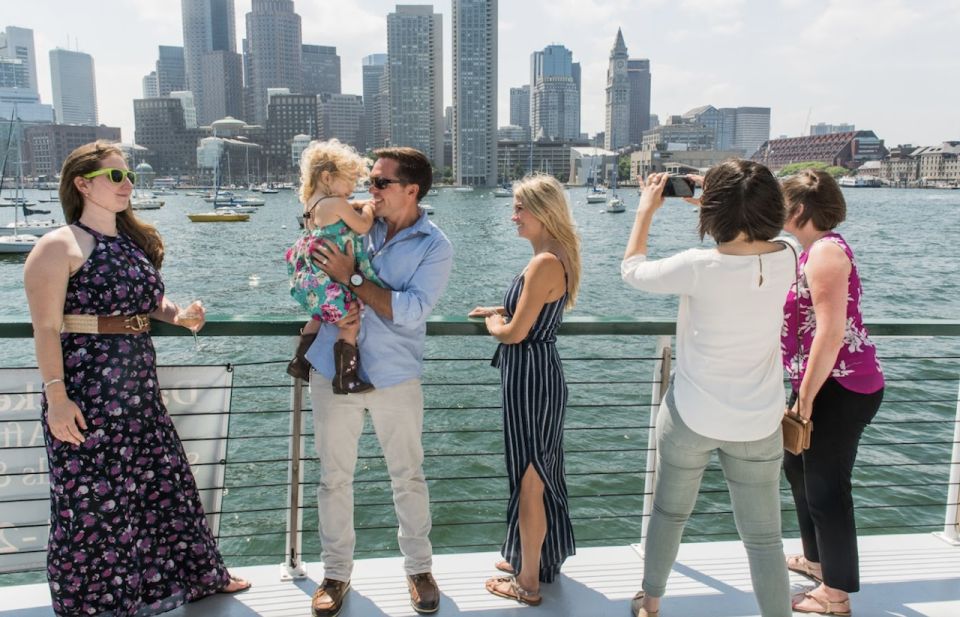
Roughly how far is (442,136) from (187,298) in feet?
460

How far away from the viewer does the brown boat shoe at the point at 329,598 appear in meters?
2.48

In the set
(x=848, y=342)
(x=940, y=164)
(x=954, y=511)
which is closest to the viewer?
(x=848, y=342)

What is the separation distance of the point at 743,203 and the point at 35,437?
241 cm

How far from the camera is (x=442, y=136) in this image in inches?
6373

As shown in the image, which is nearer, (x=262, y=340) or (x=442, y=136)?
(x=262, y=340)

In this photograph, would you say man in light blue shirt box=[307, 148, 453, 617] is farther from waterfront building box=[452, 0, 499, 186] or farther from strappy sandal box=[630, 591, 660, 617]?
waterfront building box=[452, 0, 499, 186]

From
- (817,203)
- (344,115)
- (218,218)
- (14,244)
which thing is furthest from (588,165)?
(817,203)

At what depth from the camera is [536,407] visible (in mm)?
2521

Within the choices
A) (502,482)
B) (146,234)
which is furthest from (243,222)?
(146,234)

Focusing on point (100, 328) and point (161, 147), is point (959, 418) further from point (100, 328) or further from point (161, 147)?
point (161, 147)

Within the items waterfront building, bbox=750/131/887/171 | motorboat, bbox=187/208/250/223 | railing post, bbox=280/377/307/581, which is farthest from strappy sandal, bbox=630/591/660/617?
waterfront building, bbox=750/131/887/171

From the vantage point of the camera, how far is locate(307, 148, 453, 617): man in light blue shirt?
8.14 feet

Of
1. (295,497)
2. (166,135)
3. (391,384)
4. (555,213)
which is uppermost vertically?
(166,135)

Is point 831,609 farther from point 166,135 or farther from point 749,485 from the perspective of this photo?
point 166,135
